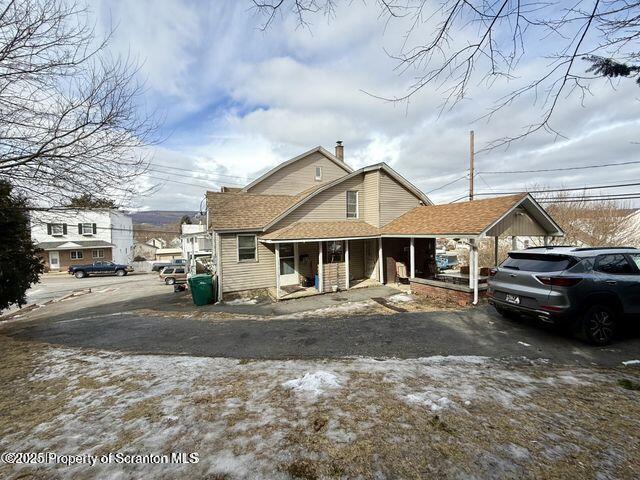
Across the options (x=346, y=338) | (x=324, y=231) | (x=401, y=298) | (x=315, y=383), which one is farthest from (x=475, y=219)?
(x=315, y=383)

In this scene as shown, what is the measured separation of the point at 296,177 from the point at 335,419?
53.3ft

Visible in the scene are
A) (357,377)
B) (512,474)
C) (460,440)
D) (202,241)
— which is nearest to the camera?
(512,474)

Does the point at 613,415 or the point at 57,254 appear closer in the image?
the point at 613,415

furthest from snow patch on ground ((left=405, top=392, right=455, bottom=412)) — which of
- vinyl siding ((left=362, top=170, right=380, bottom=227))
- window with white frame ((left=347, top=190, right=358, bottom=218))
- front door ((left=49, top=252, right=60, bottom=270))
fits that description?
front door ((left=49, top=252, right=60, bottom=270))

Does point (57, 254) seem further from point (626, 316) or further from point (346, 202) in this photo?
point (626, 316)

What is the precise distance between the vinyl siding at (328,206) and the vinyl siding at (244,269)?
62.1 inches

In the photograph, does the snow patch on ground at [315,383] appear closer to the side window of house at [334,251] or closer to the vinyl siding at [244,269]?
the vinyl siding at [244,269]

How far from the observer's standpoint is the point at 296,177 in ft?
59.4

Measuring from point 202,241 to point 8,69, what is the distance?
2192 centimetres

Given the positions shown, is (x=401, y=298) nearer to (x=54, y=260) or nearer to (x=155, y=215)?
(x=155, y=215)

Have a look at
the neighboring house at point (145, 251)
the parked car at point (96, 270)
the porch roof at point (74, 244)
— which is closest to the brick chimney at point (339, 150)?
the parked car at point (96, 270)

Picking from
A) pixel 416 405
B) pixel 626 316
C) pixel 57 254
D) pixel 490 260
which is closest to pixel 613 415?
pixel 416 405

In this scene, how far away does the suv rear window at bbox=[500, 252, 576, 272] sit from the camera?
5681 mm

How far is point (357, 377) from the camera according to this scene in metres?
4.30
